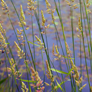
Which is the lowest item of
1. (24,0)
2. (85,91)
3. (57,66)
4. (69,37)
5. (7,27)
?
(85,91)

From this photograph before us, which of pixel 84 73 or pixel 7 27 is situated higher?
pixel 7 27

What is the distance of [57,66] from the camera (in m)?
1.90

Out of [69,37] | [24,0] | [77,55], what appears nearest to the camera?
[77,55]

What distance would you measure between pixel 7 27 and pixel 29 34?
59 cm

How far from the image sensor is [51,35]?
2.77 meters

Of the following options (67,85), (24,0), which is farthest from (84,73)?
(24,0)

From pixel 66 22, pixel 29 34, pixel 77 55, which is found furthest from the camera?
pixel 66 22

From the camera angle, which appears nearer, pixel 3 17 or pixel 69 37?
pixel 69 37

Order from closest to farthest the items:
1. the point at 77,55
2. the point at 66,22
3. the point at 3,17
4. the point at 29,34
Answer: the point at 77,55 → the point at 29,34 → the point at 66,22 → the point at 3,17

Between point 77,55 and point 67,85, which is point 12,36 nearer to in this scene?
point 77,55

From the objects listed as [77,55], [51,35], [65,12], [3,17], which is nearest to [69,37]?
[51,35]

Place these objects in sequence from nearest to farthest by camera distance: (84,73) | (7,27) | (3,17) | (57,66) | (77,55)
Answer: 1. (84,73)
2. (57,66)
3. (77,55)
4. (7,27)
5. (3,17)

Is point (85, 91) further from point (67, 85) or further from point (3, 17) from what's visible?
point (3, 17)

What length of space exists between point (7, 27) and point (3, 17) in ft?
2.50
